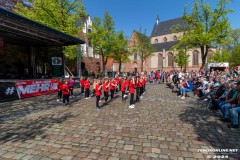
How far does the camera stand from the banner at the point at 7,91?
9961mm

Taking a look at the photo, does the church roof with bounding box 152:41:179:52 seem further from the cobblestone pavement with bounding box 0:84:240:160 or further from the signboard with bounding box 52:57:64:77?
the cobblestone pavement with bounding box 0:84:240:160

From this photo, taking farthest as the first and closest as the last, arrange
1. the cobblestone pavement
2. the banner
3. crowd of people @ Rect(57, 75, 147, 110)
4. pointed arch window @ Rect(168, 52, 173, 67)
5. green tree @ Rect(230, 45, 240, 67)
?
pointed arch window @ Rect(168, 52, 173, 67), green tree @ Rect(230, 45, 240, 67), the banner, crowd of people @ Rect(57, 75, 147, 110), the cobblestone pavement

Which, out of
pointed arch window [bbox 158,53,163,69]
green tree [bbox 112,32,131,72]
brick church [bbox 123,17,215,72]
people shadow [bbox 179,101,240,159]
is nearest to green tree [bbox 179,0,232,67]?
green tree [bbox 112,32,131,72]

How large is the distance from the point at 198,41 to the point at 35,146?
24682 millimetres

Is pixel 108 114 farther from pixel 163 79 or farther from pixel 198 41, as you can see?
pixel 198 41

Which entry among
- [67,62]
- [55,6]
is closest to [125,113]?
[55,6]

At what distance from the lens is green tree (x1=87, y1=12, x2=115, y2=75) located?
2725 cm

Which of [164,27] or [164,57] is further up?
[164,27]

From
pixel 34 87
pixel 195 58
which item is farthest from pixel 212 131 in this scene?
pixel 195 58

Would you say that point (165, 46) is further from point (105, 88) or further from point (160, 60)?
point (105, 88)

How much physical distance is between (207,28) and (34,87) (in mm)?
25224

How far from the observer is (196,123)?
5.93 metres

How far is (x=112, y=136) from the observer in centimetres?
477

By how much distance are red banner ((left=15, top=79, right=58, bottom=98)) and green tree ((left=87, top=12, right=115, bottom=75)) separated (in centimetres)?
1478
